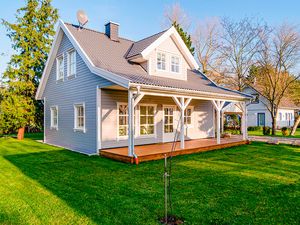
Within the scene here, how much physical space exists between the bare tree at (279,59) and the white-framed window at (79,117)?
15.4m

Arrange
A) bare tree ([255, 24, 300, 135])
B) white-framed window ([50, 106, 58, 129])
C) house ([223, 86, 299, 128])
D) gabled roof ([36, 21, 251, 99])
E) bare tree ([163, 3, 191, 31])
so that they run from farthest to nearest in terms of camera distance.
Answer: house ([223, 86, 299, 128]) → bare tree ([163, 3, 191, 31]) → bare tree ([255, 24, 300, 135]) → white-framed window ([50, 106, 58, 129]) → gabled roof ([36, 21, 251, 99])

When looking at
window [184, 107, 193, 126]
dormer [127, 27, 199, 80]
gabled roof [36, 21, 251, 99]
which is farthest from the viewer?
window [184, 107, 193, 126]

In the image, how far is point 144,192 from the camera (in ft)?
15.7

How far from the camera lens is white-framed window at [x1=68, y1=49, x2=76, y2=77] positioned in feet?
36.7

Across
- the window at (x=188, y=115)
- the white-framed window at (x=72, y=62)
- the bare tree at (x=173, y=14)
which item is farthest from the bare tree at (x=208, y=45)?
the white-framed window at (x=72, y=62)

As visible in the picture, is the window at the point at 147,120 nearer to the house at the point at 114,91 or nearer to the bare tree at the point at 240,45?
the house at the point at 114,91

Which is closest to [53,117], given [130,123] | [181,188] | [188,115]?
[130,123]

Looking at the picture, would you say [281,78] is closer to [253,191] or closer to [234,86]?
[234,86]

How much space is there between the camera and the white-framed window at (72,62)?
36.7 feet

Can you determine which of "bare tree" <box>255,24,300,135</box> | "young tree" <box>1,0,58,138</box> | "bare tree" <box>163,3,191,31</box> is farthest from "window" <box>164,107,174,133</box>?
"bare tree" <box>163,3,191,31</box>

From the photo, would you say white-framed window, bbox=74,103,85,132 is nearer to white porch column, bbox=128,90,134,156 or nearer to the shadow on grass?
the shadow on grass

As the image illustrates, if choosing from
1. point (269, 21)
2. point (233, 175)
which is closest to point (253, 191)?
point (233, 175)

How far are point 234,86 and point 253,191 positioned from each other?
20226 millimetres

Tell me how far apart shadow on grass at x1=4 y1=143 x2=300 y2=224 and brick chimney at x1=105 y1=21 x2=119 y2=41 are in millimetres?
7258
